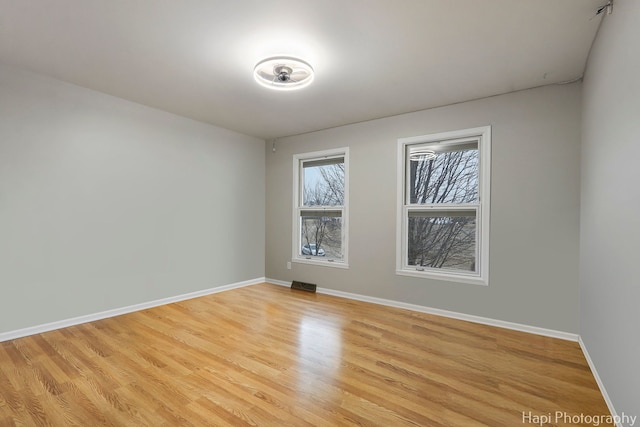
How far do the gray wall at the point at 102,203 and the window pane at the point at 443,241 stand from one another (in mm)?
2800

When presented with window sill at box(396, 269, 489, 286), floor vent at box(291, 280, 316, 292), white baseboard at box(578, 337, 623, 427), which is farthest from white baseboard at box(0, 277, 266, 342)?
white baseboard at box(578, 337, 623, 427)

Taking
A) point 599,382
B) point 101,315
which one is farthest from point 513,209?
point 101,315

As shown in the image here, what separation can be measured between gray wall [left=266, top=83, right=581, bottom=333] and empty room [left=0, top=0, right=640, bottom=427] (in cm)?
2

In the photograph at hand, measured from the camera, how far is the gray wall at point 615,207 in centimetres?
151

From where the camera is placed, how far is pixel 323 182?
4.87m

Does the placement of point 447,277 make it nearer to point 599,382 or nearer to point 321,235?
point 599,382

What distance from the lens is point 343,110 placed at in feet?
12.7

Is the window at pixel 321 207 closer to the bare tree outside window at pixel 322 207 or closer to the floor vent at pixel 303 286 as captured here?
the bare tree outside window at pixel 322 207

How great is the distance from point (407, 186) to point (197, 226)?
303cm

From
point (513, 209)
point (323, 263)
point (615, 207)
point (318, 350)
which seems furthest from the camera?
point (323, 263)

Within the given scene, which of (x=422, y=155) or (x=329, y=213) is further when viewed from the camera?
(x=329, y=213)

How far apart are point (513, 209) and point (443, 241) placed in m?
0.86

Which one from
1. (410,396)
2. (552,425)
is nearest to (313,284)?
(410,396)

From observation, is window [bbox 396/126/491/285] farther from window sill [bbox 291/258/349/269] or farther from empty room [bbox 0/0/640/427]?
window sill [bbox 291/258/349/269]
